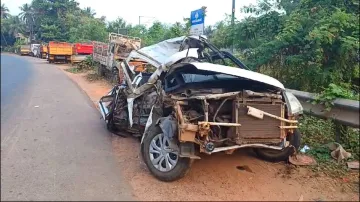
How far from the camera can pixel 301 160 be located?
4.77 meters

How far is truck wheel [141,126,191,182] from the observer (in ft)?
13.5

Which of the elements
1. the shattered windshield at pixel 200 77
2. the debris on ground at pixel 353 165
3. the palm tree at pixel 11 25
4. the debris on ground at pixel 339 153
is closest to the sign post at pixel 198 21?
the shattered windshield at pixel 200 77

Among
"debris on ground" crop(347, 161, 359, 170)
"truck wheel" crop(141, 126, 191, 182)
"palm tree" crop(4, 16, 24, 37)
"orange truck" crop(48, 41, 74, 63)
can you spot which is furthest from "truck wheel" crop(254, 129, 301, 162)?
"orange truck" crop(48, 41, 74, 63)

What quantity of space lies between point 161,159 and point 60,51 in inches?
1145

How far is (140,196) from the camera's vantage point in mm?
3740

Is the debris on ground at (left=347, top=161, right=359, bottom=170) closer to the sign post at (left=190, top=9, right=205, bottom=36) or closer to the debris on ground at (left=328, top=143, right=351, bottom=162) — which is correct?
the debris on ground at (left=328, top=143, right=351, bottom=162)

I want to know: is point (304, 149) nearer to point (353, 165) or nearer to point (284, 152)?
point (284, 152)

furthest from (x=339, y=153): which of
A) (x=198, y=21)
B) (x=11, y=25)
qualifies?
(x=198, y=21)

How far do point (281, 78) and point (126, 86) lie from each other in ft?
10.8

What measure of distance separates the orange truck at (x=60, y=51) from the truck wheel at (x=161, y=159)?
27453mm

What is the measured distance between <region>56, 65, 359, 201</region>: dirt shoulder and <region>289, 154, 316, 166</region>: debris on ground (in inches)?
4.1

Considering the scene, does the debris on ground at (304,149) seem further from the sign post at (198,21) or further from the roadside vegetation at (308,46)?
the sign post at (198,21)

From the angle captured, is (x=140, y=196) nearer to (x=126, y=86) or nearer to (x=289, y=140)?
(x=289, y=140)

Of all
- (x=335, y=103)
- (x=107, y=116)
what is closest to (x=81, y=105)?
(x=107, y=116)
